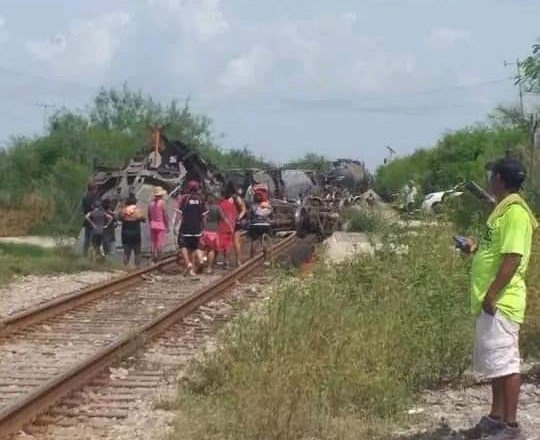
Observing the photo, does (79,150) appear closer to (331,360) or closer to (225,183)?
(225,183)

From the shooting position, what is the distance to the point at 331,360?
891cm

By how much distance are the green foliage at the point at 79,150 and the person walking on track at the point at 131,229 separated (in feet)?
27.9

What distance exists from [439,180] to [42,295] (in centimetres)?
5503

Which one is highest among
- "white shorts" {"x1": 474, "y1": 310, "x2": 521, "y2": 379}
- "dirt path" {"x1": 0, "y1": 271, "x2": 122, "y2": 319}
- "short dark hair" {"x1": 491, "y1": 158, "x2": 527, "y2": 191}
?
"short dark hair" {"x1": 491, "y1": 158, "x2": 527, "y2": 191}

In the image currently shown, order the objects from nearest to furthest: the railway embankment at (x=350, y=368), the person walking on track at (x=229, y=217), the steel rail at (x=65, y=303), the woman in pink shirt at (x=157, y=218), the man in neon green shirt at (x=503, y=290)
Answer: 1. the man in neon green shirt at (x=503, y=290)
2. the railway embankment at (x=350, y=368)
3. the steel rail at (x=65, y=303)
4. the person walking on track at (x=229, y=217)
5. the woman in pink shirt at (x=157, y=218)

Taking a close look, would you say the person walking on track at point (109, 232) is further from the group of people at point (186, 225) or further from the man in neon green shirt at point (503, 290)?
the man in neon green shirt at point (503, 290)

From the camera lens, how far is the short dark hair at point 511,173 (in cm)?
728

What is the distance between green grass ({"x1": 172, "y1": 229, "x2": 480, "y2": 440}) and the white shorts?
3.54 feet

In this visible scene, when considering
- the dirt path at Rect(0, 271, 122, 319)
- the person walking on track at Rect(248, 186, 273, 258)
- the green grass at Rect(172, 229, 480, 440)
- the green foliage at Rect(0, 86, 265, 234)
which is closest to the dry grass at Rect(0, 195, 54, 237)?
the green foliage at Rect(0, 86, 265, 234)

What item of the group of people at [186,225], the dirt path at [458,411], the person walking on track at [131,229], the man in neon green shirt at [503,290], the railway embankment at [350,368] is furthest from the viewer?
the person walking on track at [131,229]

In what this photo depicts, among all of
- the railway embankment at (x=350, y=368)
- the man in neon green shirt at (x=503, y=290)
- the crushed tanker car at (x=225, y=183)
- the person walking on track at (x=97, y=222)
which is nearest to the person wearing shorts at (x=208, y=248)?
the person walking on track at (x=97, y=222)

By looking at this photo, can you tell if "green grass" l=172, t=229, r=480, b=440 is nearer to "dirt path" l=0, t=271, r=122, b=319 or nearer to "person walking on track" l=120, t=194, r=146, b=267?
"dirt path" l=0, t=271, r=122, b=319

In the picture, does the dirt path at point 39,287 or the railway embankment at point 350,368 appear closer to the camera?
the railway embankment at point 350,368

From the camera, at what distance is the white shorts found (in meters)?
7.21
